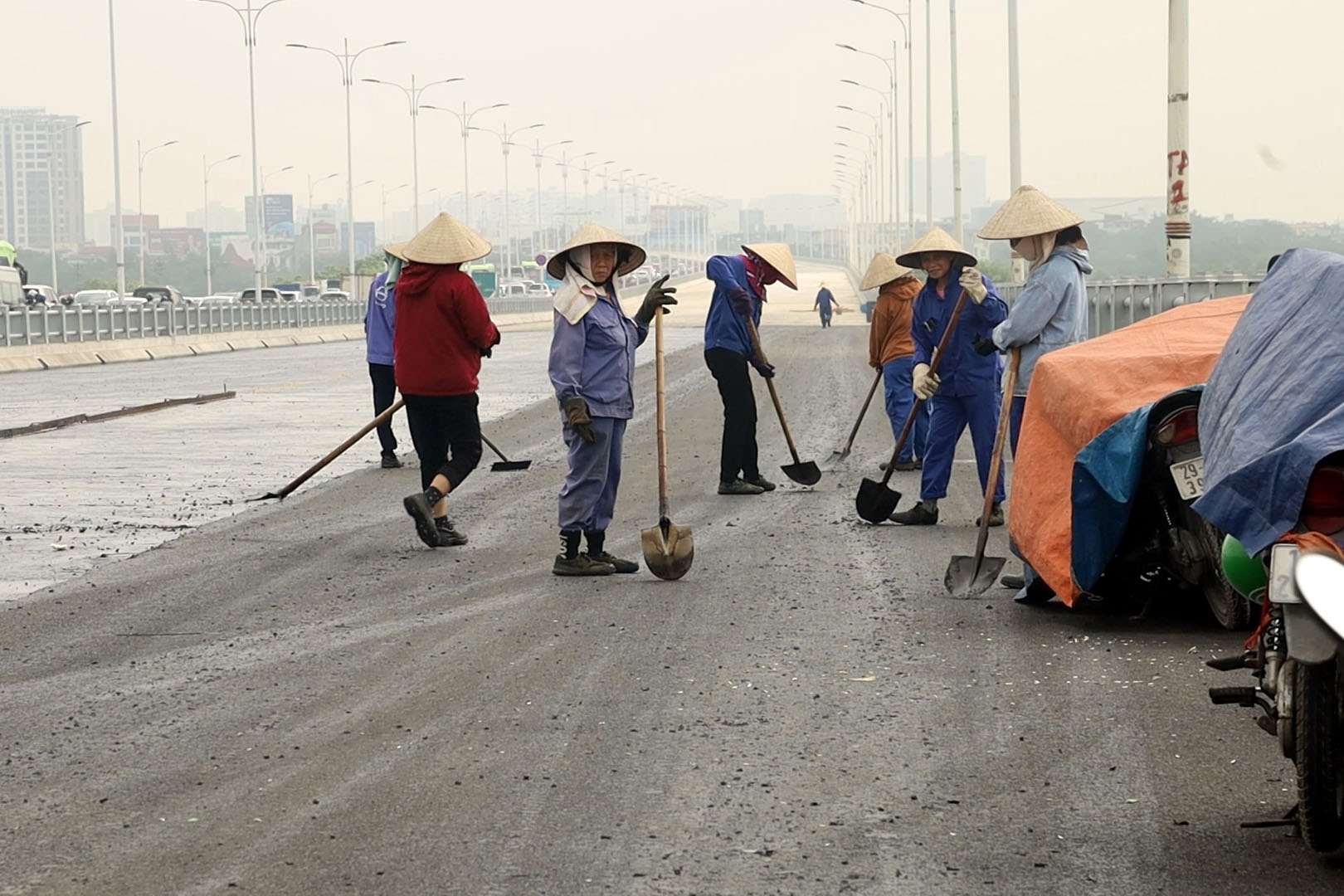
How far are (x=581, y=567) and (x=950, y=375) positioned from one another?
9.02 feet

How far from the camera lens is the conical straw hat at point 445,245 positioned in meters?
10.8

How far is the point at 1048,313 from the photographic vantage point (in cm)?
973

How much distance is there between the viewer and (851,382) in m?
28.3

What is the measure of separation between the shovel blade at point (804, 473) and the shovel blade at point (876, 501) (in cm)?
189

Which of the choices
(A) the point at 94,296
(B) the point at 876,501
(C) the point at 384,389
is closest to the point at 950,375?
(B) the point at 876,501

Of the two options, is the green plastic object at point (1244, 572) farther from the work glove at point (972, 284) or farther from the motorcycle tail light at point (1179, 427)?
the work glove at point (972, 284)

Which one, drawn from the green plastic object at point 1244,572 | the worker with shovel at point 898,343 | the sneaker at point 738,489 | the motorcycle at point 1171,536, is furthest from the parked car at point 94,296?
the green plastic object at point 1244,572

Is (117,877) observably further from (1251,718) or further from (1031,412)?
(1031,412)

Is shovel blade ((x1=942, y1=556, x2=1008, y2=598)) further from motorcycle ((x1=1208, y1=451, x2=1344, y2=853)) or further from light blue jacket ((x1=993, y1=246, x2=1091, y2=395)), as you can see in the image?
motorcycle ((x1=1208, y1=451, x2=1344, y2=853))

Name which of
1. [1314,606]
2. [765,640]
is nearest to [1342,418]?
[1314,606]

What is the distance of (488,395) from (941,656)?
18.9 meters

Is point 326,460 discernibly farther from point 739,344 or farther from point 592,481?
point 592,481

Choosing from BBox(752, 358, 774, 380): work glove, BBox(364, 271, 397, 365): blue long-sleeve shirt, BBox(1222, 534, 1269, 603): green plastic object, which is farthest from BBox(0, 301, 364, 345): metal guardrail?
BBox(1222, 534, 1269, 603): green plastic object

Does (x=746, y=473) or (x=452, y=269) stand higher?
(x=452, y=269)
